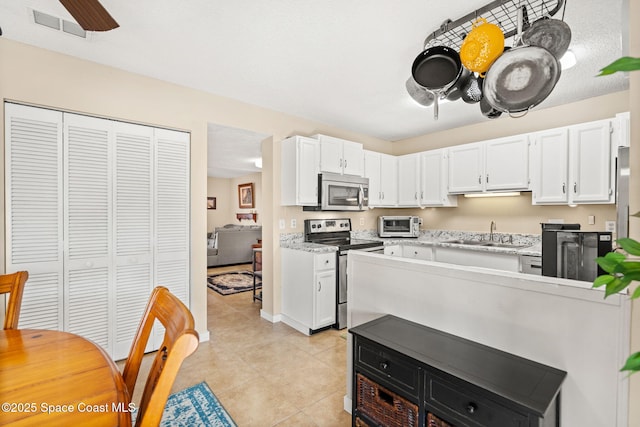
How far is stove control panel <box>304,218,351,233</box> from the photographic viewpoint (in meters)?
3.82

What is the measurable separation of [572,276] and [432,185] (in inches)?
111

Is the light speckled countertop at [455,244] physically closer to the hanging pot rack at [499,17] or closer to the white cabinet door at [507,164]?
the white cabinet door at [507,164]

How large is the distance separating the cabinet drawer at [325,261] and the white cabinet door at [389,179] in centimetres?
152

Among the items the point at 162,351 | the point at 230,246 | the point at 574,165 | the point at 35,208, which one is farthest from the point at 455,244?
the point at 230,246

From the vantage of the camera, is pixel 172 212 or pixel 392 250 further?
pixel 392 250

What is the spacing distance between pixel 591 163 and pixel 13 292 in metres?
4.56

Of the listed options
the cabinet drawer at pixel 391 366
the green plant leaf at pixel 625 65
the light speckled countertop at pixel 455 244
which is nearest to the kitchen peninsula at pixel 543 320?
the cabinet drawer at pixel 391 366

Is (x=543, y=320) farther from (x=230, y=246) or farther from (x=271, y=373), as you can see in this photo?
(x=230, y=246)

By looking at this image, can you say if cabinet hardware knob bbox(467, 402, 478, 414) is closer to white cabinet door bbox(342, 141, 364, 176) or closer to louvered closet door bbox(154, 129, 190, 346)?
louvered closet door bbox(154, 129, 190, 346)

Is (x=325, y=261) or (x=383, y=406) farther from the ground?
(x=325, y=261)

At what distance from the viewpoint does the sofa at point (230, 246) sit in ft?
22.3

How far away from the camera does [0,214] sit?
6.84 feet

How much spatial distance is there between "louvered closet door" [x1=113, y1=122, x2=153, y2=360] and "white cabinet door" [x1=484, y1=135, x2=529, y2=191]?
374cm

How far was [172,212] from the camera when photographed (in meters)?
2.82
